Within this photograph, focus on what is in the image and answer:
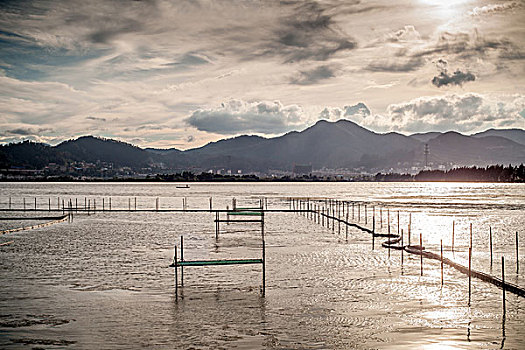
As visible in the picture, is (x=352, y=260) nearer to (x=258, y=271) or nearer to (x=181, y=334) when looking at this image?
(x=258, y=271)

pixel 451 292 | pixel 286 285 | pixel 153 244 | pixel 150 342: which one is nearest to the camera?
pixel 150 342

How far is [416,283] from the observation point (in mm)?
21406

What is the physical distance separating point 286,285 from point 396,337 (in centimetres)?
743

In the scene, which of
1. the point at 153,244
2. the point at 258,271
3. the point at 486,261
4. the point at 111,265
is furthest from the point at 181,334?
the point at 153,244

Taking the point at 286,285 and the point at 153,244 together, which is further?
the point at 153,244

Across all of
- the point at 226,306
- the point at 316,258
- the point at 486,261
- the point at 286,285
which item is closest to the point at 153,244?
the point at 316,258

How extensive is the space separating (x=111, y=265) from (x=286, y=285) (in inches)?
397

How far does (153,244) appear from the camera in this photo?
3525 cm

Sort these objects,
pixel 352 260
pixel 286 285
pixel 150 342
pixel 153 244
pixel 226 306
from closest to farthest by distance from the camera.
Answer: pixel 150 342, pixel 226 306, pixel 286 285, pixel 352 260, pixel 153 244

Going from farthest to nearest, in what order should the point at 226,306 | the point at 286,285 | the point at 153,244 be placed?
the point at 153,244
the point at 286,285
the point at 226,306

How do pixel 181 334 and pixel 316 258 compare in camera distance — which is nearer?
pixel 181 334

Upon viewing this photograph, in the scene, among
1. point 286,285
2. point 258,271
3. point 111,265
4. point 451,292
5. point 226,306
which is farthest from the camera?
point 111,265

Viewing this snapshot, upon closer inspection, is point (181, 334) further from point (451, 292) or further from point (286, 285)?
point (451, 292)

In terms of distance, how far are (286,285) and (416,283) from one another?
5.40 metres
